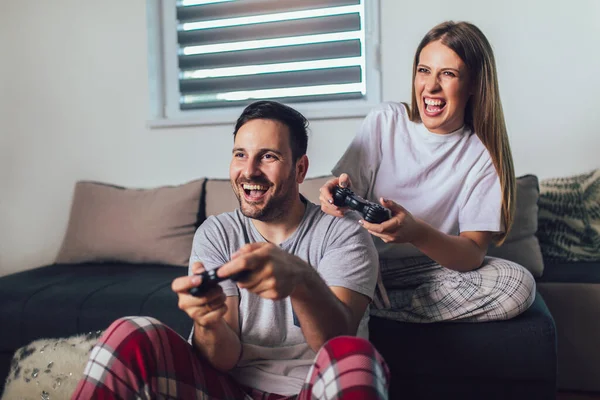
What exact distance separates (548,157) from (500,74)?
1.26 ft

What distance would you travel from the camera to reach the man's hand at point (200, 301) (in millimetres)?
924

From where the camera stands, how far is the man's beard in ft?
4.01

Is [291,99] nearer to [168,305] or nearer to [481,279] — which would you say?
[168,305]

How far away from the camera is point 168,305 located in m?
1.80

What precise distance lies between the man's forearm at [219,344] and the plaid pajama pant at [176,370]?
0.06 ft

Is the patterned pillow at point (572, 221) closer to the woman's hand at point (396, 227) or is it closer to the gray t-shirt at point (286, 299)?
the woman's hand at point (396, 227)

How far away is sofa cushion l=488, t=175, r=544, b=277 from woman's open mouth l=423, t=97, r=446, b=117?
75 centimetres

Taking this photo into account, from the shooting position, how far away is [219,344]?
1065 millimetres

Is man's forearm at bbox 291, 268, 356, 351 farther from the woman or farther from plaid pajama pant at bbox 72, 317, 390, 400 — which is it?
the woman

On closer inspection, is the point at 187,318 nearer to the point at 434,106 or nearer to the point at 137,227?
the point at 137,227

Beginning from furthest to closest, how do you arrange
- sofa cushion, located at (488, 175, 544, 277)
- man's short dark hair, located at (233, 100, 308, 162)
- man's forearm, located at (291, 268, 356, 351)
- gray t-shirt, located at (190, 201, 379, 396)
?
Result: sofa cushion, located at (488, 175, 544, 277) < man's short dark hair, located at (233, 100, 308, 162) < gray t-shirt, located at (190, 201, 379, 396) < man's forearm, located at (291, 268, 356, 351)

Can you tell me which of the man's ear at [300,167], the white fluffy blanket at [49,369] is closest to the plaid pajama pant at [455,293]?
the man's ear at [300,167]

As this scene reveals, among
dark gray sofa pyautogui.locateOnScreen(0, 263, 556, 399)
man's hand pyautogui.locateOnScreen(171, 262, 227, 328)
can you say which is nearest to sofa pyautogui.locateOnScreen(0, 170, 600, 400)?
dark gray sofa pyautogui.locateOnScreen(0, 263, 556, 399)

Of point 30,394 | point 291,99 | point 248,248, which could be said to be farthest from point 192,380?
point 291,99
